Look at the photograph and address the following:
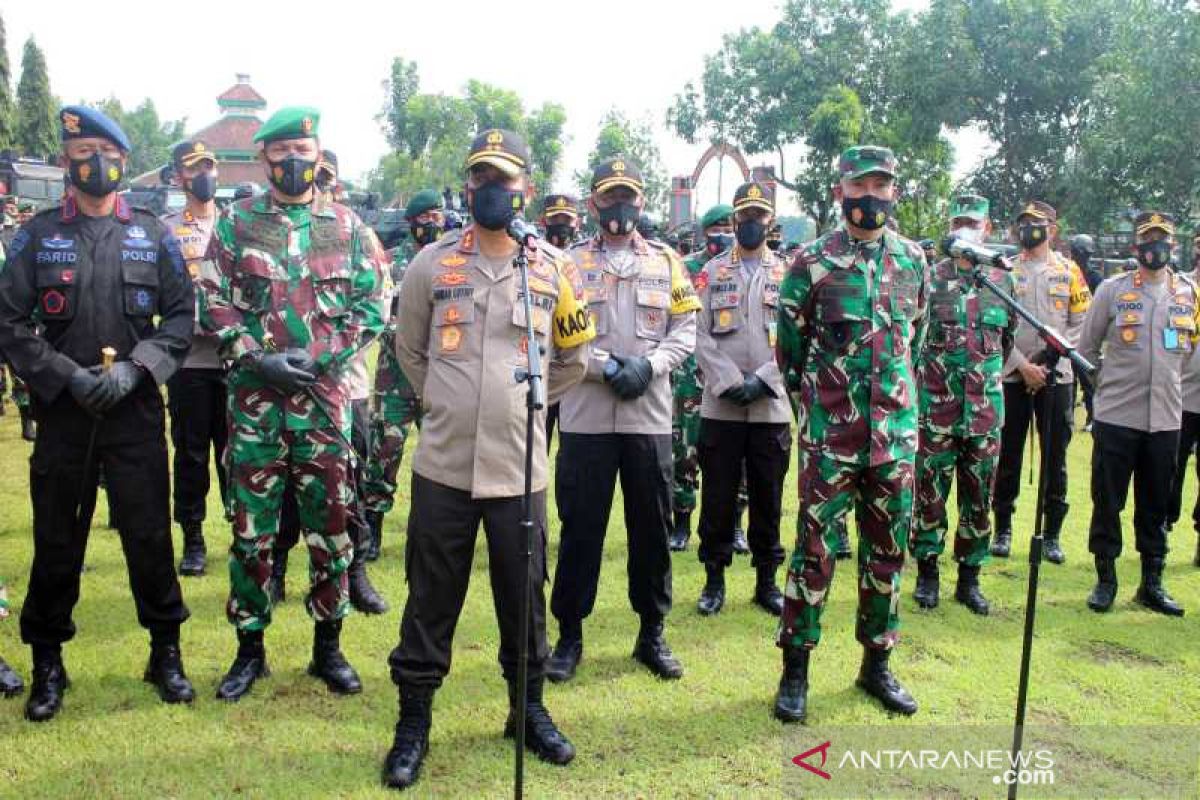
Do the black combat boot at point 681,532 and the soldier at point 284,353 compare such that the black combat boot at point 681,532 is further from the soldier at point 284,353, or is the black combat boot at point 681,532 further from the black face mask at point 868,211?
the black face mask at point 868,211

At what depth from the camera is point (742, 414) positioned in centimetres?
554

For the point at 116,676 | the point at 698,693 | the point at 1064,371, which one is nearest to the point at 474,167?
the point at 698,693

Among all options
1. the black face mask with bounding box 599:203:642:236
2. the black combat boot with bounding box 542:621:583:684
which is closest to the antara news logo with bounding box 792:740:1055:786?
the black combat boot with bounding box 542:621:583:684

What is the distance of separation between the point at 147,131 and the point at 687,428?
11715 cm

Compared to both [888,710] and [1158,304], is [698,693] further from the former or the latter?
[1158,304]

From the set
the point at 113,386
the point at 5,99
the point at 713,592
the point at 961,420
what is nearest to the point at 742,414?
the point at 713,592

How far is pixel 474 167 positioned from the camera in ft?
11.9

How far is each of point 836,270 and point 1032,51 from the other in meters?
30.5

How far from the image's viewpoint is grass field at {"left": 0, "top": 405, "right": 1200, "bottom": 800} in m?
3.70

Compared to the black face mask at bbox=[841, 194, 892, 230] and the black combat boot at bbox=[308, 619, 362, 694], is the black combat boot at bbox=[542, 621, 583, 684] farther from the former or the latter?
the black face mask at bbox=[841, 194, 892, 230]

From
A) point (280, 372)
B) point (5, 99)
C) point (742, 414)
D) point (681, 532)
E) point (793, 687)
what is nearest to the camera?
point (280, 372)

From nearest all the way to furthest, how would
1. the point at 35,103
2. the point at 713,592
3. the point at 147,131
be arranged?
1. the point at 713,592
2. the point at 35,103
3. the point at 147,131

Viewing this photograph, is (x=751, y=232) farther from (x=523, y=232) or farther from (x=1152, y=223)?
(x=523, y=232)

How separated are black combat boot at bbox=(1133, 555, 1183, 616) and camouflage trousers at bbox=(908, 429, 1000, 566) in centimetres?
102
